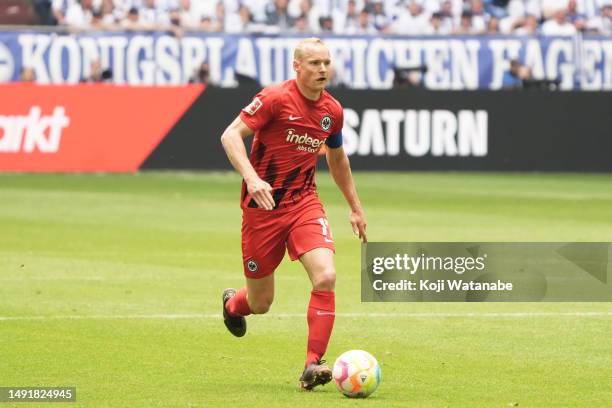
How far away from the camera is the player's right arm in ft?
26.7

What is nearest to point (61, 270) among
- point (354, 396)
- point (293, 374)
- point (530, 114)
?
point (293, 374)

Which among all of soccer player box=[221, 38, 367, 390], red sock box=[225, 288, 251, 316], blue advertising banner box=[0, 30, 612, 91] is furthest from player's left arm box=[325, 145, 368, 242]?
blue advertising banner box=[0, 30, 612, 91]

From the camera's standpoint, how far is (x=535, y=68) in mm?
28922

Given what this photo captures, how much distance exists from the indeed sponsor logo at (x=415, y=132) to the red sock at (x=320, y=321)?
1870 cm

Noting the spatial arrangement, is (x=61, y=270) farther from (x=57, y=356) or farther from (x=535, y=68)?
(x=535, y=68)

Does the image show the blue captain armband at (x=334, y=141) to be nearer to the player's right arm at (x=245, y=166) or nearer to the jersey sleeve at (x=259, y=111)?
the jersey sleeve at (x=259, y=111)

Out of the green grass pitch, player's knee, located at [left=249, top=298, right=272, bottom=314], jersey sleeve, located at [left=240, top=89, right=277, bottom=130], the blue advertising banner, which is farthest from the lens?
the blue advertising banner

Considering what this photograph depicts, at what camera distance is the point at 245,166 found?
327 inches

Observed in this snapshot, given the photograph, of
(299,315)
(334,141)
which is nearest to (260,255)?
(334,141)

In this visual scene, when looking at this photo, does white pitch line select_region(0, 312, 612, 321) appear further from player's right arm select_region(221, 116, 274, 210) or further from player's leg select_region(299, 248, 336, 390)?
player's right arm select_region(221, 116, 274, 210)

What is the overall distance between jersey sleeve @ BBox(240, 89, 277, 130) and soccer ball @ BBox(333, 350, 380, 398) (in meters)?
1.55

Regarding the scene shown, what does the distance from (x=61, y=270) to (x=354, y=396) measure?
6979 millimetres

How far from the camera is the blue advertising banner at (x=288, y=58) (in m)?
27.2

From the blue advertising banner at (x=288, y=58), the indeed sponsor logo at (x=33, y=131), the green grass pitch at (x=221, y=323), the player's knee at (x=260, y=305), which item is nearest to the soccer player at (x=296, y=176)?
the player's knee at (x=260, y=305)
